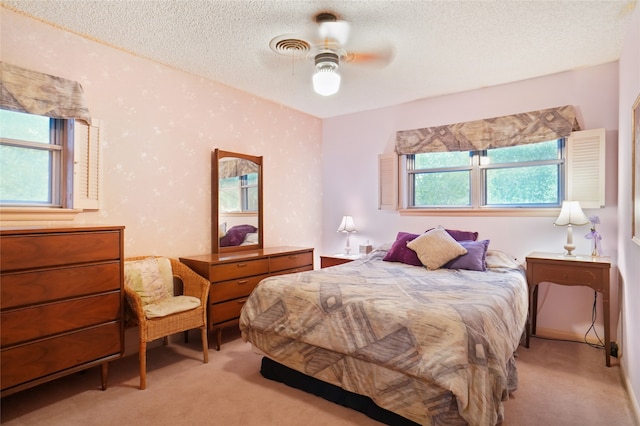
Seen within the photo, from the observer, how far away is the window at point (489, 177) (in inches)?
142

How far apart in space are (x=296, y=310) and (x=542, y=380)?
184cm

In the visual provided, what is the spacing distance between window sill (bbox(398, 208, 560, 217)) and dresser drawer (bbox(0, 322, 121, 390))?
3270mm

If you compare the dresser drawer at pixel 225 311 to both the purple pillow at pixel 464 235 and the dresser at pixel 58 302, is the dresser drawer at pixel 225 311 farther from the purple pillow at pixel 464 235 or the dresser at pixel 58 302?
the purple pillow at pixel 464 235

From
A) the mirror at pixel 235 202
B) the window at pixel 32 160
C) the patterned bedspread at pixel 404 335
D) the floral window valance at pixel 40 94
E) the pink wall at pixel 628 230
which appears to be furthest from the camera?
the mirror at pixel 235 202

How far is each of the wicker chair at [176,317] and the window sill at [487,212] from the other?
2.56 metres

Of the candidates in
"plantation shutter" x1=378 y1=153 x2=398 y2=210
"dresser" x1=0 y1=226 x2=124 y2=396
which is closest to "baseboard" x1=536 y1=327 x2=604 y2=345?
"plantation shutter" x1=378 y1=153 x2=398 y2=210

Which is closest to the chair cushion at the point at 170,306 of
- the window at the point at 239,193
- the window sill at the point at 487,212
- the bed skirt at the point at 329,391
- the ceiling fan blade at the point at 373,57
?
the bed skirt at the point at 329,391

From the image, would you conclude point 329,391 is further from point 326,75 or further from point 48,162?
point 48,162

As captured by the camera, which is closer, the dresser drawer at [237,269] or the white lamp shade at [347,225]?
the dresser drawer at [237,269]

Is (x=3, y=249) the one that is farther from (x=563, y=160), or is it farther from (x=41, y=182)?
(x=563, y=160)

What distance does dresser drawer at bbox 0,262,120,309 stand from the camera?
6.64 feet

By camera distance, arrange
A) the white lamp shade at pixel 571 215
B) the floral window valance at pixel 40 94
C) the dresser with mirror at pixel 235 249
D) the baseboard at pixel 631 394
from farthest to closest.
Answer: the dresser with mirror at pixel 235 249 → the white lamp shade at pixel 571 215 → the floral window valance at pixel 40 94 → the baseboard at pixel 631 394

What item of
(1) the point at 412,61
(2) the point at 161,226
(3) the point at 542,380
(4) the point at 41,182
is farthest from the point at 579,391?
(4) the point at 41,182

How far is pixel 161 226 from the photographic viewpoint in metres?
3.31
